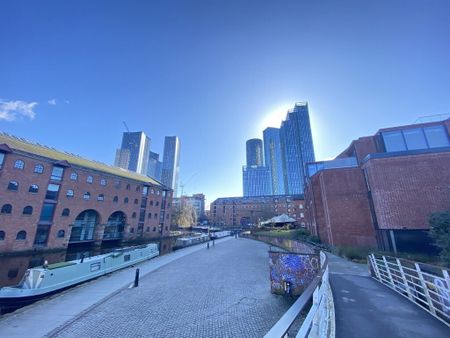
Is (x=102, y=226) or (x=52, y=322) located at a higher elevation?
(x=102, y=226)

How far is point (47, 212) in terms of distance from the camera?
1096 inches

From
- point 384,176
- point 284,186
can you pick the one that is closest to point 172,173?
point 284,186

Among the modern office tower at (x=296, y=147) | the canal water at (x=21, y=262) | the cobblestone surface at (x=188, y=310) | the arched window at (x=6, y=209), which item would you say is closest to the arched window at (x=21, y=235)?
the canal water at (x=21, y=262)

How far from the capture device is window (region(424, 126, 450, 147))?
70.0 feet

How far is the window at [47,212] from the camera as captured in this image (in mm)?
27295

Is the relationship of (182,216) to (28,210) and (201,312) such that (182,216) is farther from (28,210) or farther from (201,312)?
(201,312)

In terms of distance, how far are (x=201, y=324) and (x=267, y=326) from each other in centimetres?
264

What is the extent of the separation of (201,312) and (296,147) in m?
119

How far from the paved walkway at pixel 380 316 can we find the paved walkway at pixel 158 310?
10.8 ft

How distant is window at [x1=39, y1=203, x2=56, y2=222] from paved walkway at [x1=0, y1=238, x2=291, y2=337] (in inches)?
845

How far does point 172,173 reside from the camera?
163375 millimetres

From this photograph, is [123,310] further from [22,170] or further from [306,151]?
[306,151]

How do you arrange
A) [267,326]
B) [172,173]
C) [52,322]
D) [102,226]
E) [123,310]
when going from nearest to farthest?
[267,326], [52,322], [123,310], [102,226], [172,173]

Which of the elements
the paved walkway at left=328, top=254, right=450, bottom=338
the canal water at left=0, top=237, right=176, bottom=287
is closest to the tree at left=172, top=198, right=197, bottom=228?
the canal water at left=0, top=237, right=176, bottom=287
